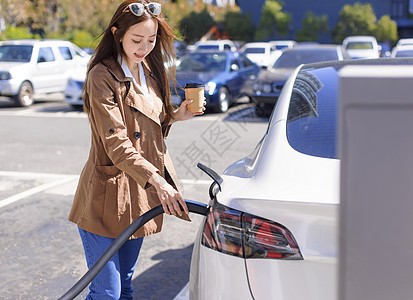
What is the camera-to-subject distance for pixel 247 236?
6.57 feet

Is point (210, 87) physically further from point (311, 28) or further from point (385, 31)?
point (311, 28)

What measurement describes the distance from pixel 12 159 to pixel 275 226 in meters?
6.89

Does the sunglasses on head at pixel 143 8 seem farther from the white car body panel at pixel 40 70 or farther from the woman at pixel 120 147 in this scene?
the white car body panel at pixel 40 70

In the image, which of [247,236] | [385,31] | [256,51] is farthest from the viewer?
[385,31]

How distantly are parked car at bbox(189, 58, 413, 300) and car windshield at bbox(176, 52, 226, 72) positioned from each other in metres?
11.3

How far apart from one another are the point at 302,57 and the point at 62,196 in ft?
27.5

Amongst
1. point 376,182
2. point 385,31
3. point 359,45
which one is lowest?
point 385,31

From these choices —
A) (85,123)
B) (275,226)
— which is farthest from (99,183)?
(85,123)

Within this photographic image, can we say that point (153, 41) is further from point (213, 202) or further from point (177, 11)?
point (177, 11)

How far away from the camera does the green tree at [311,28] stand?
5094 cm

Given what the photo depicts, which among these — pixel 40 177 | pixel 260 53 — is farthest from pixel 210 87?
pixel 260 53

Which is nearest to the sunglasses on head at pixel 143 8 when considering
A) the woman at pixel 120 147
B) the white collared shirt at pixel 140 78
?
the woman at pixel 120 147

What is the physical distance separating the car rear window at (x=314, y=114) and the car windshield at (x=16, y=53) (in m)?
12.9

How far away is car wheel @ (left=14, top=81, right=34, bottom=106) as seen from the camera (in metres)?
14.2
